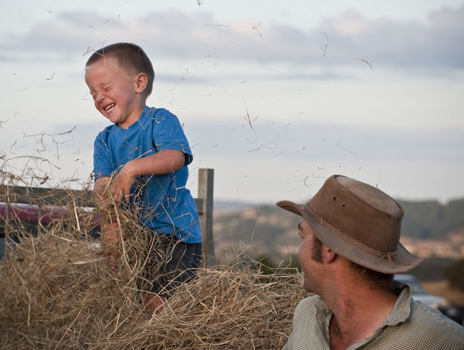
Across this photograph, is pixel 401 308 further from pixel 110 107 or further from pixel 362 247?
pixel 110 107

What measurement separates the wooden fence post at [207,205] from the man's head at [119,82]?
2.08m

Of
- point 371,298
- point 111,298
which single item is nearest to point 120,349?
point 111,298

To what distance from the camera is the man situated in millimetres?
1854

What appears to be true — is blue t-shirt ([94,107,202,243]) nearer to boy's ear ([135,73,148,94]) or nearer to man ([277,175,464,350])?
boy's ear ([135,73,148,94])

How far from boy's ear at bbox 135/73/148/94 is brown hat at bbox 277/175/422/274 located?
4.89ft

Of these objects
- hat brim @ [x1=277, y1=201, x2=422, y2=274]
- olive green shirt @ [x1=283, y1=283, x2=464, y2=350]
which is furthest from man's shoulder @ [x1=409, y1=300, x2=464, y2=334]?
hat brim @ [x1=277, y1=201, x2=422, y2=274]

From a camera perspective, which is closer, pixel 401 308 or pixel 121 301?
pixel 401 308

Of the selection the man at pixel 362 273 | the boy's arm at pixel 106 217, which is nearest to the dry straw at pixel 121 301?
the boy's arm at pixel 106 217

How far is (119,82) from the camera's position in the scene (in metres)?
3.06

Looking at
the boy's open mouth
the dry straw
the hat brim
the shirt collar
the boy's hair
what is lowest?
the dry straw

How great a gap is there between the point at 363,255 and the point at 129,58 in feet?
6.11

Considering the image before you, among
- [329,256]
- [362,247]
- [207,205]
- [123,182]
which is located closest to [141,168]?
[123,182]

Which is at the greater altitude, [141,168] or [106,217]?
[141,168]

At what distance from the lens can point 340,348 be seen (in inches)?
80.9
